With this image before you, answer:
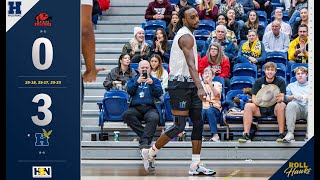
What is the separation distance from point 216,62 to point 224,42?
→ 1.03m

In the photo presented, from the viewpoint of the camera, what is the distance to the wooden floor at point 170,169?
13445 mm

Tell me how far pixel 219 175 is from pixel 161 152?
1632 millimetres

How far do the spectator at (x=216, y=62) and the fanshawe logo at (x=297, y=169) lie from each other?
5032mm

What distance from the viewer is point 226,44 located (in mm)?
16625

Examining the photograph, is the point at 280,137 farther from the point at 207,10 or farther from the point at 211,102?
the point at 207,10

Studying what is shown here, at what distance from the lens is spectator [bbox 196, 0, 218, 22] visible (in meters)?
17.9

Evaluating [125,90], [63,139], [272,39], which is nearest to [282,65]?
[272,39]

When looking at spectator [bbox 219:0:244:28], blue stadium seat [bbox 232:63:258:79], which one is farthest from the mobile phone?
spectator [bbox 219:0:244:28]

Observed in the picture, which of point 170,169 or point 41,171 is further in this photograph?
point 170,169

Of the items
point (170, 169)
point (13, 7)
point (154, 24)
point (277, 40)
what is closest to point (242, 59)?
point (277, 40)

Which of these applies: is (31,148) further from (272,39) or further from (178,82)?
(272,39)

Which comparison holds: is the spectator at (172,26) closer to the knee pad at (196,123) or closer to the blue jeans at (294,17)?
the blue jeans at (294,17)

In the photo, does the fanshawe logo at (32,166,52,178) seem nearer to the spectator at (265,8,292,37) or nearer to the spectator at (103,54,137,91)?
the spectator at (103,54,137,91)

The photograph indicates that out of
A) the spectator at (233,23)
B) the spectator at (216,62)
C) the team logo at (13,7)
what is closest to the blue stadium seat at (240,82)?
the spectator at (216,62)
